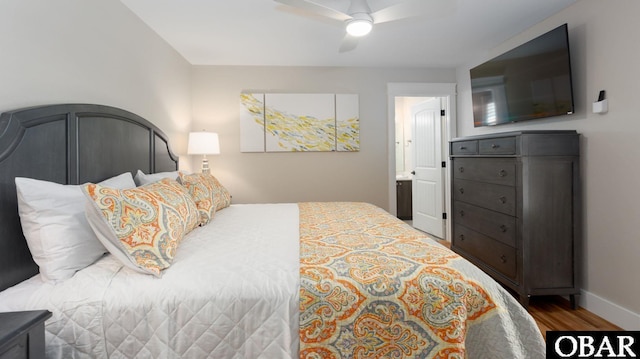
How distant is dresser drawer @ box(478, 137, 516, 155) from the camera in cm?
228

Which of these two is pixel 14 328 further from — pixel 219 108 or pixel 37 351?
pixel 219 108

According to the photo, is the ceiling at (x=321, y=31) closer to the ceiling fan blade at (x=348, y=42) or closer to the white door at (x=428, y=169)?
the ceiling fan blade at (x=348, y=42)

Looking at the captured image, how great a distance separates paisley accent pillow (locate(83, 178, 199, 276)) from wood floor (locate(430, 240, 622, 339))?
2.34 metres

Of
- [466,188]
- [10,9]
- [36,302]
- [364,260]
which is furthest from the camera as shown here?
[466,188]

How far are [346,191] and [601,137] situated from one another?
2.47 m

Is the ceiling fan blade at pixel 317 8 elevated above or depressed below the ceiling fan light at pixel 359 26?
above

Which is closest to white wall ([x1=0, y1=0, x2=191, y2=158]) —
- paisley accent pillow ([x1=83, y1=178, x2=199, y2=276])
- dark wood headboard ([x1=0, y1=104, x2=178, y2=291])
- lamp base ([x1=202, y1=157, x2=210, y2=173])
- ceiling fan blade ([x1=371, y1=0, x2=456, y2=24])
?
dark wood headboard ([x1=0, y1=104, x2=178, y2=291])

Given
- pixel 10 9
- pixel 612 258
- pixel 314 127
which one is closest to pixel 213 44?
pixel 314 127

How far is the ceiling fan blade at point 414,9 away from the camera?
180cm

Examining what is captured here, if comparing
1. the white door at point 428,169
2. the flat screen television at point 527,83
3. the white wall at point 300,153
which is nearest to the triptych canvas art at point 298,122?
the white wall at point 300,153

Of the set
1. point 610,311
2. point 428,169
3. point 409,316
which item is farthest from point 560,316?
point 428,169

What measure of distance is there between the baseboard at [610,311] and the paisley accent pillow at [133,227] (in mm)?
2850

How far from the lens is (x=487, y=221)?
2604 mm

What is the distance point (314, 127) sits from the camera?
3.74m
